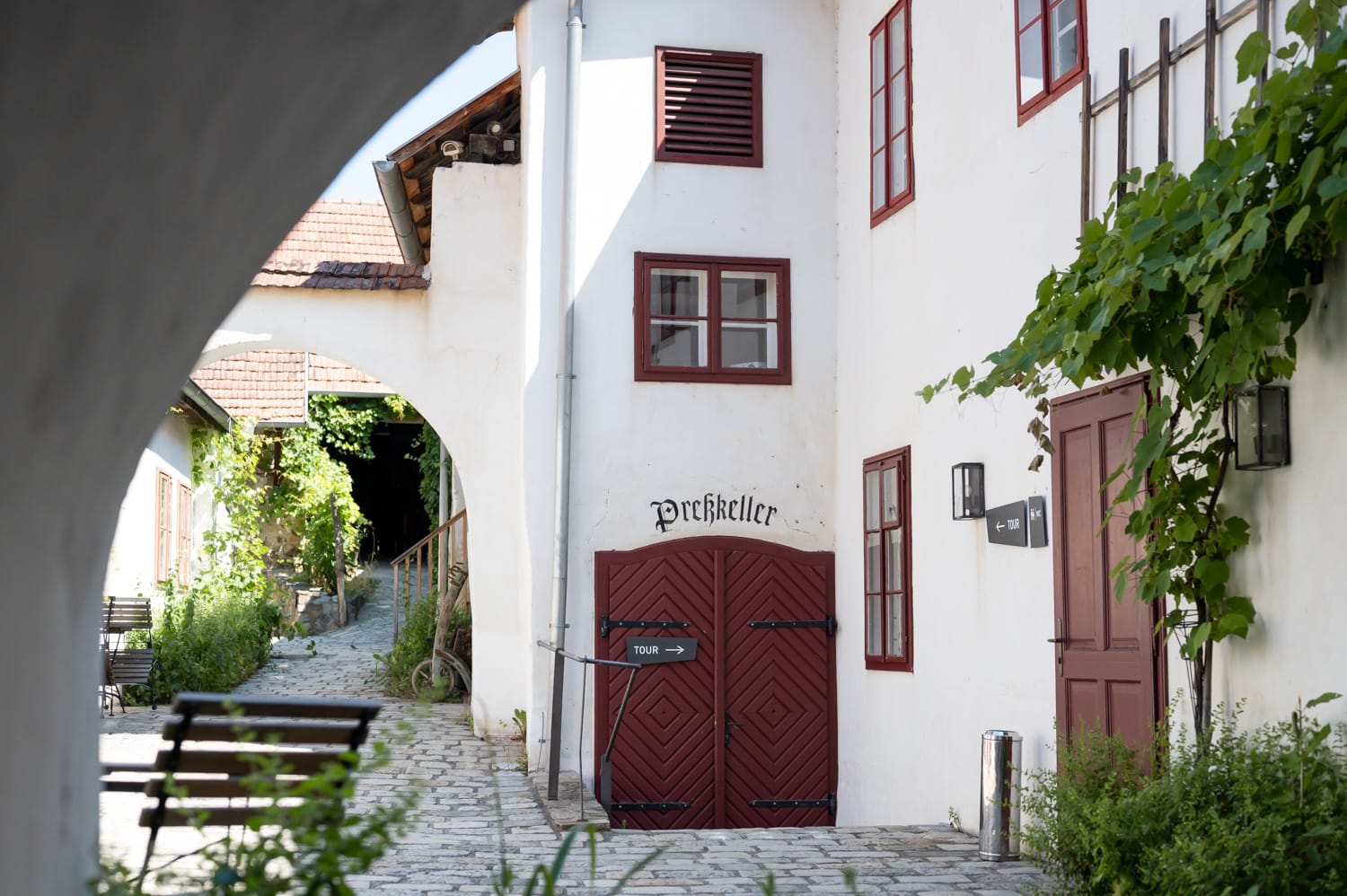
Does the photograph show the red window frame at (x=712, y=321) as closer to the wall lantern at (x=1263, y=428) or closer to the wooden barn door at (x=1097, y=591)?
the wooden barn door at (x=1097, y=591)

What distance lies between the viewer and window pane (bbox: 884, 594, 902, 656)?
8.74 m

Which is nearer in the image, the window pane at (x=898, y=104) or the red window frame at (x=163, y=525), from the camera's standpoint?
the window pane at (x=898, y=104)

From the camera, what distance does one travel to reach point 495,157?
11.5 m

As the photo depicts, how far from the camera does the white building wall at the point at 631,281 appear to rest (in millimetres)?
9805

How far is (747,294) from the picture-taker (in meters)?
10.2

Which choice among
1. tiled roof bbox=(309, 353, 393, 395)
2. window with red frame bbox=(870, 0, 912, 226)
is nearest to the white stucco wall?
tiled roof bbox=(309, 353, 393, 395)

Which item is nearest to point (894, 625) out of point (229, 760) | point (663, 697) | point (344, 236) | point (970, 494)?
point (970, 494)

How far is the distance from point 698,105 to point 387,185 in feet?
9.10

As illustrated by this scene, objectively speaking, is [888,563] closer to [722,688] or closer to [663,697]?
[722,688]

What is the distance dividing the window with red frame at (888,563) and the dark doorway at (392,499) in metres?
16.1

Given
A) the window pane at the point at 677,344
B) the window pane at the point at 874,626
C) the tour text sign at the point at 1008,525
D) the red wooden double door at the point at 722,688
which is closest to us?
the tour text sign at the point at 1008,525

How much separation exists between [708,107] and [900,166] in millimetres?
1825

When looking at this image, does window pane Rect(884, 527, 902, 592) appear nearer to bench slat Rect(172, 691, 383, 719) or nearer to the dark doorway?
bench slat Rect(172, 691, 383, 719)

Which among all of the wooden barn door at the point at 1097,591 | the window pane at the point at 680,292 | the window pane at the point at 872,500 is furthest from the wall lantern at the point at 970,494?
the window pane at the point at 680,292
